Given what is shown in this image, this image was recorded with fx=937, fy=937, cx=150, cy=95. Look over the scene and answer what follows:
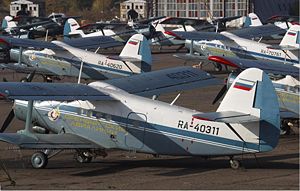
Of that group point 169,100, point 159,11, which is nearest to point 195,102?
point 169,100

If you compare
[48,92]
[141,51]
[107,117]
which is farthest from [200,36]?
[48,92]

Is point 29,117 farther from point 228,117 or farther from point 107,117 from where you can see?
point 228,117

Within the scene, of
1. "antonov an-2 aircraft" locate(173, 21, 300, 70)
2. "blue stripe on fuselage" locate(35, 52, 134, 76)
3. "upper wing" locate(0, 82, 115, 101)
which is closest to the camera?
"upper wing" locate(0, 82, 115, 101)

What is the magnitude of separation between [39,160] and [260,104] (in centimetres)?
483

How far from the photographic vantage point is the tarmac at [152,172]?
17.8m

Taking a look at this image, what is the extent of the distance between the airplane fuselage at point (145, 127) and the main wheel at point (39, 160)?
98cm

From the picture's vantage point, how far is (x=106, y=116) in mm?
19906

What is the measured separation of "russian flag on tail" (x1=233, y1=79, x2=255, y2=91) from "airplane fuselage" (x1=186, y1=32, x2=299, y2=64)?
20.8 metres

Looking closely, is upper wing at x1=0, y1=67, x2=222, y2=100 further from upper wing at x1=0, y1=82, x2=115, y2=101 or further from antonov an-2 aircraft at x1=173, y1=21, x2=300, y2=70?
antonov an-2 aircraft at x1=173, y1=21, x2=300, y2=70

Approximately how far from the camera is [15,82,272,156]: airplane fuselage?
60.9ft

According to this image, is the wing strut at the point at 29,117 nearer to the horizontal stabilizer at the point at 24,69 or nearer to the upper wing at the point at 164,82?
the upper wing at the point at 164,82

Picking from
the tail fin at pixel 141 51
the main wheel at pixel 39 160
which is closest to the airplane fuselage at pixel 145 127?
Result: the main wheel at pixel 39 160

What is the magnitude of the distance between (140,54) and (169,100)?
2080 millimetres

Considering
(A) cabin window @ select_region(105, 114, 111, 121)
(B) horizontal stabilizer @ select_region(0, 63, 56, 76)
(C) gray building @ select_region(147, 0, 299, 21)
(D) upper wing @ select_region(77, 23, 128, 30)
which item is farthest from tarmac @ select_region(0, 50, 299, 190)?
(C) gray building @ select_region(147, 0, 299, 21)
